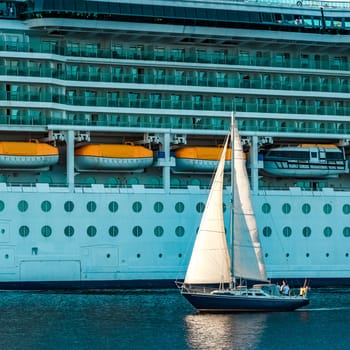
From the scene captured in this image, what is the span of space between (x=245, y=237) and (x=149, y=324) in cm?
584

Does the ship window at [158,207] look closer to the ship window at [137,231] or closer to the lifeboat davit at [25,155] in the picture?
the ship window at [137,231]

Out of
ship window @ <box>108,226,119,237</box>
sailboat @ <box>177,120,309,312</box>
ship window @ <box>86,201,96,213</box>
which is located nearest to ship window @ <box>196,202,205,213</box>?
ship window @ <box>108,226,119,237</box>

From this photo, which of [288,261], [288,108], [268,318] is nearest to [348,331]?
[268,318]

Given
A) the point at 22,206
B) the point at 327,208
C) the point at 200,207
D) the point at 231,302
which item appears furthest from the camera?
the point at 327,208

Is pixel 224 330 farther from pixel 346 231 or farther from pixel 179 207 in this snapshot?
pixel 346 231

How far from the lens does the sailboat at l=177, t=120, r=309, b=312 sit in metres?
49.2

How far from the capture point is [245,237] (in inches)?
1988

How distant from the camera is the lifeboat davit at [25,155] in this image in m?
53.8

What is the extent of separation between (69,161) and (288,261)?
9304 mm

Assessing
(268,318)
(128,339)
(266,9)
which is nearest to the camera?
(128,339)

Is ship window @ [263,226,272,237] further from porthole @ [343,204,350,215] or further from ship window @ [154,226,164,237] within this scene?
ship window @ [154,226,164,237]

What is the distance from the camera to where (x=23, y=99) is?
54688mm

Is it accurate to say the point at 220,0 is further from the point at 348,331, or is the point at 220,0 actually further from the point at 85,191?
the point at 348,331

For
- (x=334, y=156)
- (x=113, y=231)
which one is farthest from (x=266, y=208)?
(x=113, y=231)
